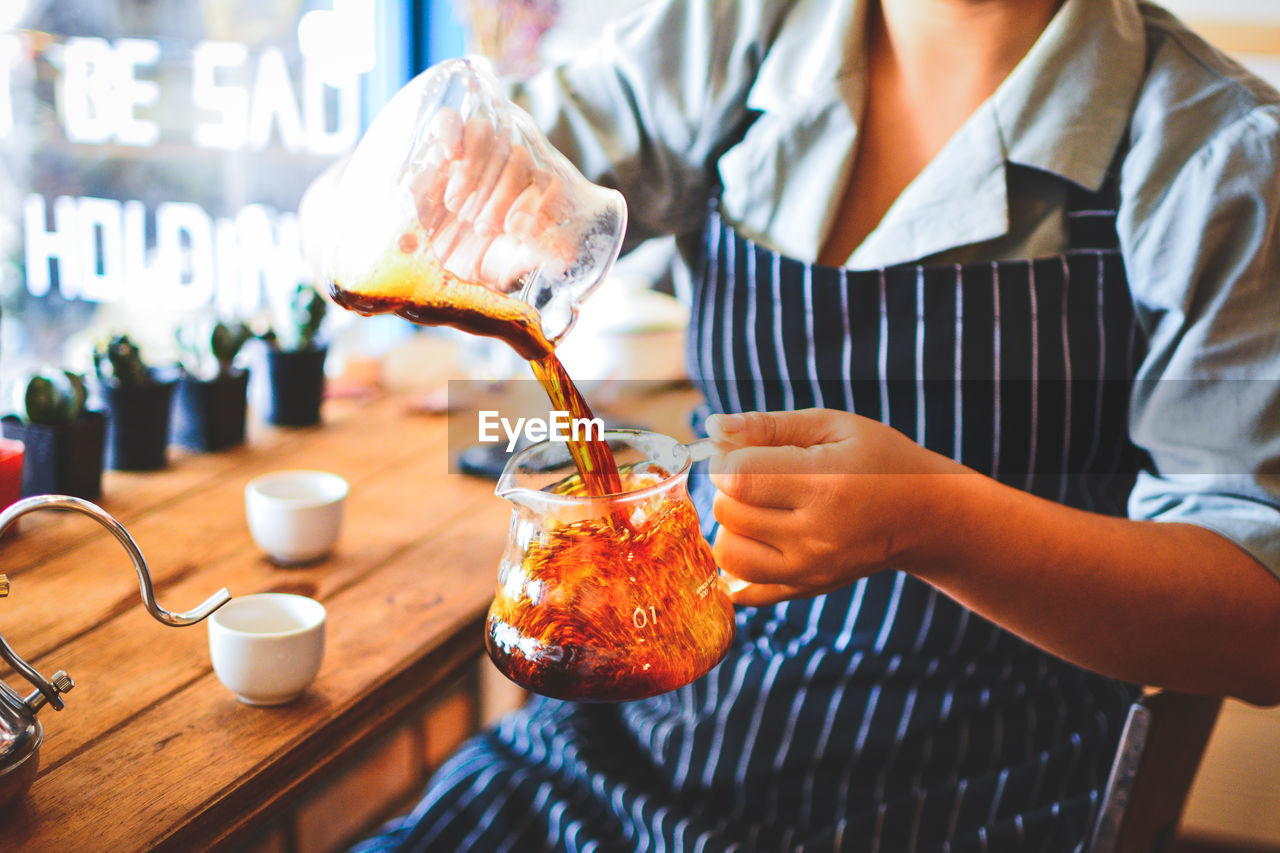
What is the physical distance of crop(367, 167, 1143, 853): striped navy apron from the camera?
991 mm

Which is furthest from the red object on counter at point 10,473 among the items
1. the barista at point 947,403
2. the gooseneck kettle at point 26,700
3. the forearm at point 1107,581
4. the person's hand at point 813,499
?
the forearm at point 1107,581

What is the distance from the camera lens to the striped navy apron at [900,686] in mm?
991

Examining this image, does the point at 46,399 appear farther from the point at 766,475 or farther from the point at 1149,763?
the point at 1149,763

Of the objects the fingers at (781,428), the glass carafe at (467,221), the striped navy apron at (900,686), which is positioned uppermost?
the glass carafe at (467,221)

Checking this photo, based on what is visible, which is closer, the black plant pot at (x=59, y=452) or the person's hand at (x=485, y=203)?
the person's hand at (x=485, y=203)

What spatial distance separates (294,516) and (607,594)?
500 mm

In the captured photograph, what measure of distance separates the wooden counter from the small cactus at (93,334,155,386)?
0.13 m

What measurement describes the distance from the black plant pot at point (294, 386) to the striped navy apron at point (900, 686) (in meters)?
0.69

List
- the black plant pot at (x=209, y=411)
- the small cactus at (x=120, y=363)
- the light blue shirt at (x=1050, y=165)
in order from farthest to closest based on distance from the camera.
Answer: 1. the black plant pot at (x=209, y=411)
2. the small cactus at (x=120, y=363)
3. the light blue shirt at (x=1050, y=165)

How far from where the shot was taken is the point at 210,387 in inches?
54.7

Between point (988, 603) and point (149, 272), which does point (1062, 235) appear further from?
point (149, 272)

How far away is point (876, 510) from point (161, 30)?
5.27 feet

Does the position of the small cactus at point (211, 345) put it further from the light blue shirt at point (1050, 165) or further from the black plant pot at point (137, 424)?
the light blue shirt at point (1050, 165)

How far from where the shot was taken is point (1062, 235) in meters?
1.01
